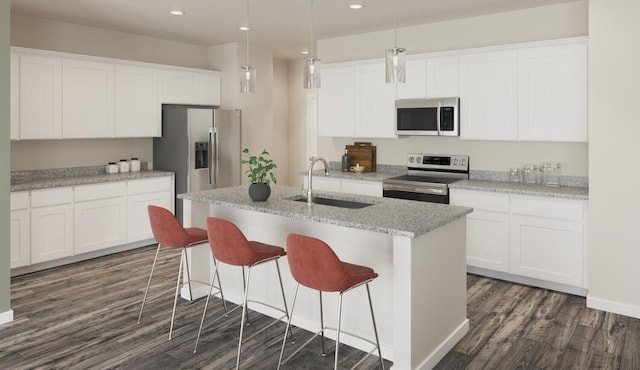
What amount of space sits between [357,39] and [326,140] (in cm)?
141

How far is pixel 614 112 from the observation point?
3797 millimetres

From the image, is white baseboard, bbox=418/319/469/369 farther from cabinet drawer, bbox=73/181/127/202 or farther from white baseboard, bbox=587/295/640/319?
cabinet drawer, bbox=73/181/127/202

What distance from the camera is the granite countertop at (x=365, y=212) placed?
111 inches

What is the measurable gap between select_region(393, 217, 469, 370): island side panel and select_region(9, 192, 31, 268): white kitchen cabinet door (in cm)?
386

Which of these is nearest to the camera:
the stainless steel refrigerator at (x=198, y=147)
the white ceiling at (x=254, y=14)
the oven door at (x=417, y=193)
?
the white ceiling at (x=254, y=14)

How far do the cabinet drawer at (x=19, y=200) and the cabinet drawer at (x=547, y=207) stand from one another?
4.72 m

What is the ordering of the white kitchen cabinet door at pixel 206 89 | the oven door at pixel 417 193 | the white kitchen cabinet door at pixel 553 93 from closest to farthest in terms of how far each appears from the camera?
the white kitchen cabinet door at pixel 553 93
the oven door at pixel 417 193
the white kitchen cabinet door at pixel 206 89

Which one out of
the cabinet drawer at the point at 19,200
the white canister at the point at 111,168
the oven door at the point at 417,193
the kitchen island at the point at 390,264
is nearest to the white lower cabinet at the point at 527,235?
the oven door at the point at 417,193

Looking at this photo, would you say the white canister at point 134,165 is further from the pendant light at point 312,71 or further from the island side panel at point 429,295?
the island side panel at point 429,295

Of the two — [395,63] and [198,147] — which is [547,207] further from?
[198,147]

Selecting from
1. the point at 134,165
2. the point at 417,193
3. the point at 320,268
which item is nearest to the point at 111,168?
the point at 134,165

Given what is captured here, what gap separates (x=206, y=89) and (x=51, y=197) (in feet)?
8.67

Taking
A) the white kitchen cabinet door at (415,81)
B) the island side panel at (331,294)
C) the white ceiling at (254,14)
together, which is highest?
the white ceiling at (254,14)

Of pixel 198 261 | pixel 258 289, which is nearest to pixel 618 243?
pixel 258 289
